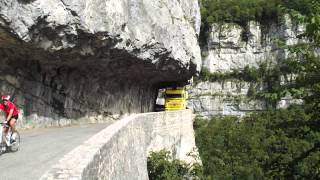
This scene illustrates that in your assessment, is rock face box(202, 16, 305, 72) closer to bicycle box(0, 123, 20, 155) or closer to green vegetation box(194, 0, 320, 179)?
green vegetation box(194, 0, 320, 179)

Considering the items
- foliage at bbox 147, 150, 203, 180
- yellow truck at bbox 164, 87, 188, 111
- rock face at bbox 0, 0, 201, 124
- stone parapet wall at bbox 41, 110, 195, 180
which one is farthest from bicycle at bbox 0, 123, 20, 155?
yellow truck at bbox 164, 87, 188, 111

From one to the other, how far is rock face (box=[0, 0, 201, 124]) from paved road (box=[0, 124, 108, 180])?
3.71m

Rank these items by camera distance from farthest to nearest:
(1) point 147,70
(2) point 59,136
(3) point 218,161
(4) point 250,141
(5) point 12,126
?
1. (4) point 250,141
2. (3) point 218,161
3. (1) point 147,70
4. (2) point 59,136
5. (5) point 12,126

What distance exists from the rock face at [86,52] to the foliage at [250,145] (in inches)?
272

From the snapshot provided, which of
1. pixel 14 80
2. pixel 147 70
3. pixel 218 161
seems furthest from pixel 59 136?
pixel 218 161

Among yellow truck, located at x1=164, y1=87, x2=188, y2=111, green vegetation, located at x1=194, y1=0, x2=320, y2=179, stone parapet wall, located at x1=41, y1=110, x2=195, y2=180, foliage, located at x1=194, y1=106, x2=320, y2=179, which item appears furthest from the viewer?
yellow truck, located at x1=164, y1=87, x2=188, y2=111

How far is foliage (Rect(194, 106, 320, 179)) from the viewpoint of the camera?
9.86m

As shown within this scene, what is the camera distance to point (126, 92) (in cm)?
2794

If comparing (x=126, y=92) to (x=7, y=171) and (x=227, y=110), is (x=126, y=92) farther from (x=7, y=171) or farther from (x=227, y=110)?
(x=227, y=110)

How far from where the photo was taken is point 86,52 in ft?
61.3

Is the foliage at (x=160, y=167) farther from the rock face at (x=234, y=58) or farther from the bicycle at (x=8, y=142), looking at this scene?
the rock face at (x=234, y=58)

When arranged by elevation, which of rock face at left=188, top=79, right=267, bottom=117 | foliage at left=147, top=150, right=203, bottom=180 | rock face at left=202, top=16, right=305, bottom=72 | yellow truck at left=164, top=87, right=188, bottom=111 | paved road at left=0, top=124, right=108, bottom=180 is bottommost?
foliage at left=147, top=150, right=203, bottom=180

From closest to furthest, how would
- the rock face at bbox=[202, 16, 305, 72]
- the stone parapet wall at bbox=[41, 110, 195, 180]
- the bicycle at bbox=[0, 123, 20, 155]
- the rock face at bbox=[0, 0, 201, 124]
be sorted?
1. the stone parapet wall at bbox=[41, 110, 195, 180]
2. the bicycle at bbox=[0, 123, 20, 155]
3. the rock face at bbox=[0, 0, 201, 124]
4. the rock face at bbox=[202, 16, 305, 72]

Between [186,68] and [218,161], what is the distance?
1966 centimetres
